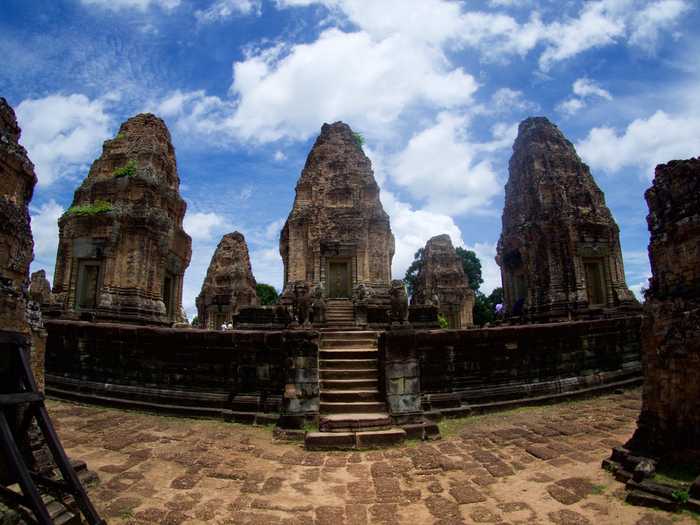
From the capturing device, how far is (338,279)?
2027cm

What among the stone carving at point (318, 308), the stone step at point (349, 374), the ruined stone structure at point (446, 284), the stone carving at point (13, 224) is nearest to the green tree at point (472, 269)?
the ruined stone structure at point (446, 284)

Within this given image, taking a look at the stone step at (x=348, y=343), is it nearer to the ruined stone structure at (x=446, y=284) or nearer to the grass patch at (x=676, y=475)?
the grass patch at (x=676, y=475)

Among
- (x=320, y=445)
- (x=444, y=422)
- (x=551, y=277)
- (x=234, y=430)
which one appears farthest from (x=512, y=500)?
(x=551, y=277)

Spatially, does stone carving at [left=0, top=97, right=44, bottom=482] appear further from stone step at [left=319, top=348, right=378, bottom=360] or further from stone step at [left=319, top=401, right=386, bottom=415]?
stone step at [left=319, top=348, right=378, bottom=360]

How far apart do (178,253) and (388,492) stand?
14.7m

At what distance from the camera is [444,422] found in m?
8.27

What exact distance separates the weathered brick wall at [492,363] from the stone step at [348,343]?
2.00 m

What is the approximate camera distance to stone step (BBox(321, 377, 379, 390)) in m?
8.55

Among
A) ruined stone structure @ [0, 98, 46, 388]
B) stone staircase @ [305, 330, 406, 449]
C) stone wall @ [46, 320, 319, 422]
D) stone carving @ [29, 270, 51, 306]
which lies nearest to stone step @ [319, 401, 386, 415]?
stone staircase @ [305, 330, 406, 449]

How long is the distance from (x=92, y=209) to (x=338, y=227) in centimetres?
988

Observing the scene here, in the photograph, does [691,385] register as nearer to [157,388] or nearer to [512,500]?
[512,500]

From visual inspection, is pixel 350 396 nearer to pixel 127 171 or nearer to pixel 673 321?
pixel 673 321

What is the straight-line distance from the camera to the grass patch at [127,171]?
1602 cm

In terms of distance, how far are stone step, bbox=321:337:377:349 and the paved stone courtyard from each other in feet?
10.4
